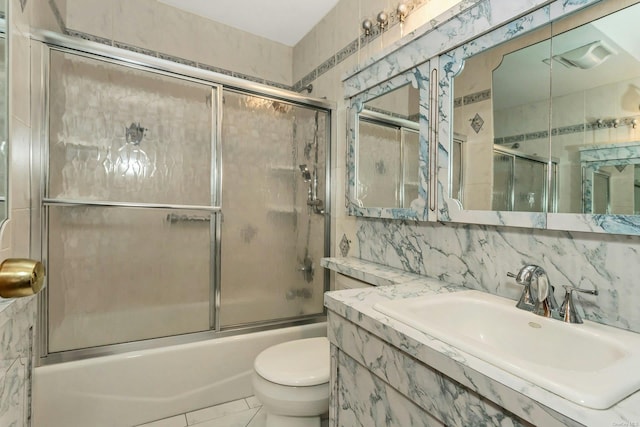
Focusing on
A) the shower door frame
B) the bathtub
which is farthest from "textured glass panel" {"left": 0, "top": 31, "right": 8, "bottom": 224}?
the bathtub

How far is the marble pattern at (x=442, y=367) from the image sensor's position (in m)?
0.44

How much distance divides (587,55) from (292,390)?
145cm

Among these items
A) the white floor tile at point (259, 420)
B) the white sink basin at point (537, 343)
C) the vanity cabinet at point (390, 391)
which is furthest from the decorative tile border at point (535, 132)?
the white floor tile at point (259, 420)

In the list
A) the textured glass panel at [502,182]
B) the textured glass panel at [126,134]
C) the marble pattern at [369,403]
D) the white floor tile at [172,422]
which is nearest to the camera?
the marble pattern at [369,403]

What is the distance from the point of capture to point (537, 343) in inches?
32.1

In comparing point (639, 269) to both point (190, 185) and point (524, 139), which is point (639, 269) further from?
point (190, 185)

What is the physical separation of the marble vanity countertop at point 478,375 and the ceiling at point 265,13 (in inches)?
76.3

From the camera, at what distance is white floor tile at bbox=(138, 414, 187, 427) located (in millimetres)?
1490

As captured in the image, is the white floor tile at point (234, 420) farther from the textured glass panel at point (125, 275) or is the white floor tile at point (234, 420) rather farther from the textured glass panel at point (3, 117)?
the textured glass panel at point (3, 117)

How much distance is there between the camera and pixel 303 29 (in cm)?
228

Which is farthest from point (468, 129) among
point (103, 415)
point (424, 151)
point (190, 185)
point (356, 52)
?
point (103, 415)

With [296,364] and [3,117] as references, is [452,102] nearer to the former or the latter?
[296,364]

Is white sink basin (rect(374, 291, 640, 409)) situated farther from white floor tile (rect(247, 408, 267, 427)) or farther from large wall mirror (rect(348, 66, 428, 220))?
white floor tile (rect(247, 408, 267, 427))

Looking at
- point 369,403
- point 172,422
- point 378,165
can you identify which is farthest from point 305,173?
point 172,422
